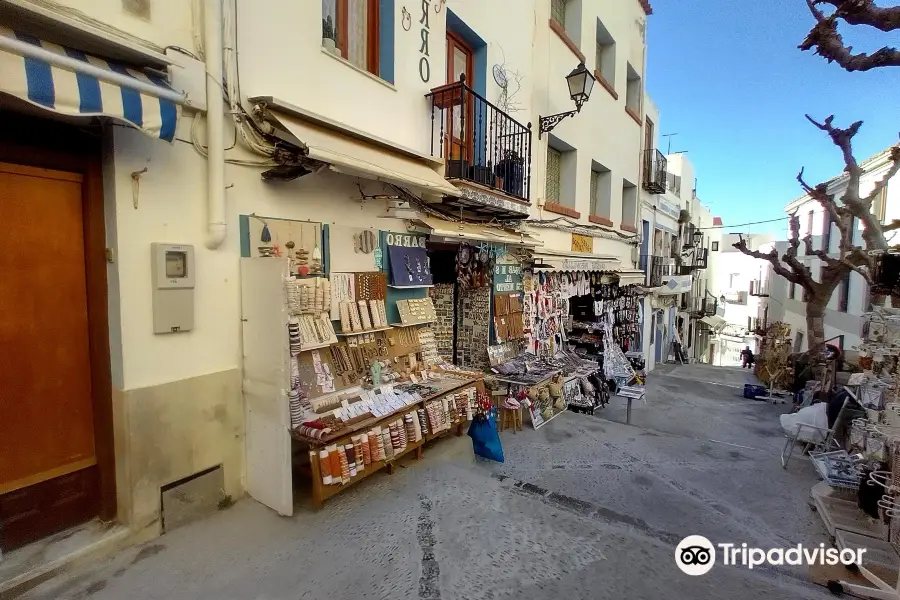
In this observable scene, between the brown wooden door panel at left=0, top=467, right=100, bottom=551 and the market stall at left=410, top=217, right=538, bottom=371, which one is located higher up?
the market stall at left=410, top=217, right=538, bottom=371

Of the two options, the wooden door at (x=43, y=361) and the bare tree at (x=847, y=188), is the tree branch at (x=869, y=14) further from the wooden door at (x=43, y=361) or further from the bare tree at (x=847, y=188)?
the wooden door at (x=43, y=361)

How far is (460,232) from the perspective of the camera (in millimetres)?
5613

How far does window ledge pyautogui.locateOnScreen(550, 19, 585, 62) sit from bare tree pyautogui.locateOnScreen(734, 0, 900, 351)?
491 centimetres

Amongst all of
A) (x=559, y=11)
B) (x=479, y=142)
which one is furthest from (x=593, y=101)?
(x=479, y=142)

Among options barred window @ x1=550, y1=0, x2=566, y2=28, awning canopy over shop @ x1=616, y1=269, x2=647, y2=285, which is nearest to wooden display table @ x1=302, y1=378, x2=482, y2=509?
awning canopy over shop @ x1=616, y1=269, x2=647, y2=285

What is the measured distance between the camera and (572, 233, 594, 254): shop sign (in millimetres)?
9742

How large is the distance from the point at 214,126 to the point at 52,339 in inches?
74.7

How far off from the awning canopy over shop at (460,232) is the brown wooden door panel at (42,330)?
3347 millimetres

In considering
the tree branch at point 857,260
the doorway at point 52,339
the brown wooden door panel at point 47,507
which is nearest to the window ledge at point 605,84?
the tree branch at point 857,260

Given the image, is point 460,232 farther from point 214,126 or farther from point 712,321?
point 712,321

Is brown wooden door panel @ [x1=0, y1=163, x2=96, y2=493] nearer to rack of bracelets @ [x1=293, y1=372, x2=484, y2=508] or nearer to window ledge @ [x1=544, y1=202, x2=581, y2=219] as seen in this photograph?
rack of bracelets @ [x1=293, y1=372, x2=484, y2=508]

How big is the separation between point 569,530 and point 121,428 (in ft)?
11.6

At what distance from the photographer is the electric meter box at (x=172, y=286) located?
3.03 meters

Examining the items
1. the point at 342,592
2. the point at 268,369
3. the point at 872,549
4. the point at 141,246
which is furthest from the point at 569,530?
the point at 141,246
